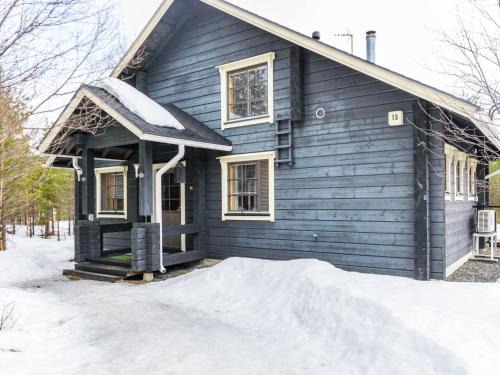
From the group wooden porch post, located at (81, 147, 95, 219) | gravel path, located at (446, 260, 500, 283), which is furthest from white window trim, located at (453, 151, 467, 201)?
wooden porch post, located at (81, 147, 95, 219)

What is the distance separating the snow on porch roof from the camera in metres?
6.82

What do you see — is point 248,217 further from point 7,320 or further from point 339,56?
point 7,320

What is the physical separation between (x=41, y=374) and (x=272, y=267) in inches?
151

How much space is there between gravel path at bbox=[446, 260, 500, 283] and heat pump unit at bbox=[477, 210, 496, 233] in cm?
105

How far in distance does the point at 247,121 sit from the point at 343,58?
241cm

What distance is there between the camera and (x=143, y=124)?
275 inches

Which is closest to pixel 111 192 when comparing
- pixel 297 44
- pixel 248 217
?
pixel 248 217

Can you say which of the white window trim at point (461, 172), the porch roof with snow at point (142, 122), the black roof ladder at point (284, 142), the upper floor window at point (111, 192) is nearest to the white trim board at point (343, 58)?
the white window trim at point (461, 172)

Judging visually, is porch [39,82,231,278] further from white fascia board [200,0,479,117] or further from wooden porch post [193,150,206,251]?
white fascia board [200,0,479,117]

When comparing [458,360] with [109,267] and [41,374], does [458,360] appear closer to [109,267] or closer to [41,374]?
[41,374]

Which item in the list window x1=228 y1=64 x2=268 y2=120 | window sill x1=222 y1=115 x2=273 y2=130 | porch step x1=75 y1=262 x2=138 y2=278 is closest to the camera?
porch step x1=75 y1=262 x2=138 y2=278

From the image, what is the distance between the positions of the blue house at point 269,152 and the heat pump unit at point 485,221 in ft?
0.76

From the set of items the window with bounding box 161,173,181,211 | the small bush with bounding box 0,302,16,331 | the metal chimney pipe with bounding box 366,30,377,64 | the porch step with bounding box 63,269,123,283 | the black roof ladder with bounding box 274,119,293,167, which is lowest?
the porch step with bounding box 63,269,123,283

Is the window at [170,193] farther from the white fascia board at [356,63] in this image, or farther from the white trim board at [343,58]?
the white fascia board at [356,63]
